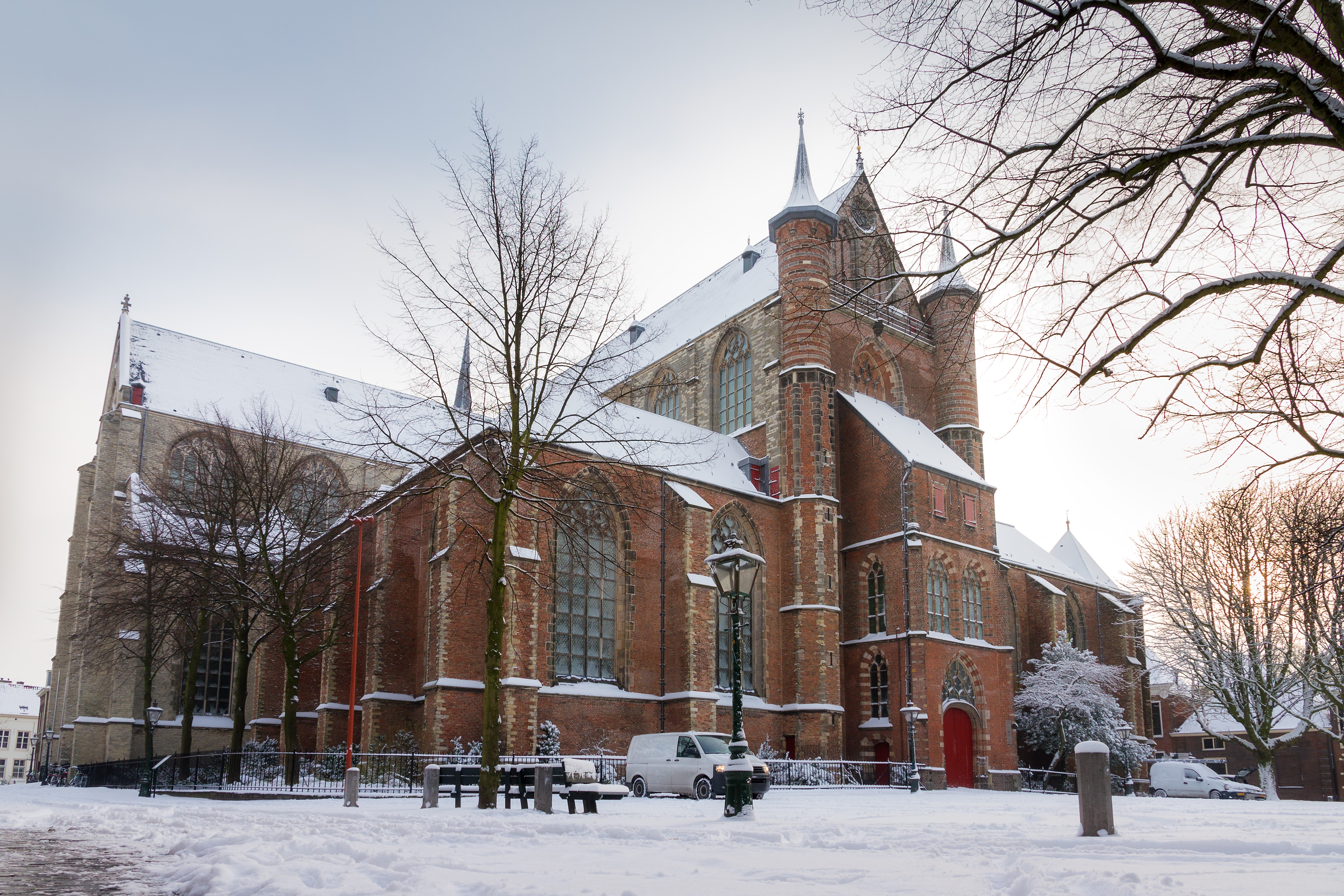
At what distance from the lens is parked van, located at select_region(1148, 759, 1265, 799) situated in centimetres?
3375

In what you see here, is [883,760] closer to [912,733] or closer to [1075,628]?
[912,733]

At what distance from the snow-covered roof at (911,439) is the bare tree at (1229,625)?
715cm

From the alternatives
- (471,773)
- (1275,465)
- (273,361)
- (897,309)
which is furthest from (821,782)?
(273,361)

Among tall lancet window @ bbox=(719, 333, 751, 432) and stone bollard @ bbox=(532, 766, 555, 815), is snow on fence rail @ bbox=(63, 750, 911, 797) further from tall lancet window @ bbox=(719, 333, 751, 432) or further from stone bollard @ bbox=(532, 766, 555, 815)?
tall lancet window @ bbox=(719, 333, 751, 432)

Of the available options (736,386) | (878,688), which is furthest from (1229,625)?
(736,386)

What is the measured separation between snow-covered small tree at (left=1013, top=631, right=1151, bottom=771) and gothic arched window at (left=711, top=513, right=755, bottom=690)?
11975 millimetres

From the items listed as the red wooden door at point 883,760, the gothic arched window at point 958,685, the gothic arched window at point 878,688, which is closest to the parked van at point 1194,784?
the gothic arched window at point 958,685

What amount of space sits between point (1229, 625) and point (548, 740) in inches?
930

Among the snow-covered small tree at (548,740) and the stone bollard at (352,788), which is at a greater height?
the snow-covered small tree at (548,740)

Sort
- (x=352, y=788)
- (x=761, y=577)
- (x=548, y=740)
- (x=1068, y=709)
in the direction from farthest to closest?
(x=1068, y=709) < (x=761, y=577) < (x=548, y=740) < (x=352, y=788)

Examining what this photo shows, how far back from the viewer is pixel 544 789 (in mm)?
→ 15742

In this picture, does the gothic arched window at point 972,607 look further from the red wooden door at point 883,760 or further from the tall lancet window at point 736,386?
the tall lancet window at point 736,386

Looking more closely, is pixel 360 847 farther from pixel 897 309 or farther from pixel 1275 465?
pixel 897 309

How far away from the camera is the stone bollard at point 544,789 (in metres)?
15.6
